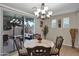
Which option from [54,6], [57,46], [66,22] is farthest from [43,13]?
[57,46]

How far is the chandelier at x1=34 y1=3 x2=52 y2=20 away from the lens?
1.81 metres

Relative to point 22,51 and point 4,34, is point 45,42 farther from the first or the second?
point 4,34

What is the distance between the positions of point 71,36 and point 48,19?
0.43 m

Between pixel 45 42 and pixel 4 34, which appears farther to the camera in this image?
pixel 45 42

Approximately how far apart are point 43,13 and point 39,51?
561 millimetres

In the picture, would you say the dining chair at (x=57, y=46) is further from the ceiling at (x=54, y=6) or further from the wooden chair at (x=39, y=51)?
the ceiling at (x=54, y=6)

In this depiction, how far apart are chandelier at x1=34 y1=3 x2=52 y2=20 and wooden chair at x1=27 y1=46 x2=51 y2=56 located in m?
0.45

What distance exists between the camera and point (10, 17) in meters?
1.81

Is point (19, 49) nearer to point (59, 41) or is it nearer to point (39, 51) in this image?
point (39, 51)

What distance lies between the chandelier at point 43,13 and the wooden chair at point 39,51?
45cm

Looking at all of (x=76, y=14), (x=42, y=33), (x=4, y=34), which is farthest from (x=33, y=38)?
(x=76, y=14)

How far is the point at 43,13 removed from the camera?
1818mm

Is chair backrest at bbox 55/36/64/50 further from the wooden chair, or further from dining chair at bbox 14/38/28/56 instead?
dining chair at bbox 14/38/28/56

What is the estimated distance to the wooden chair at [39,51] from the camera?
72.6 inches
